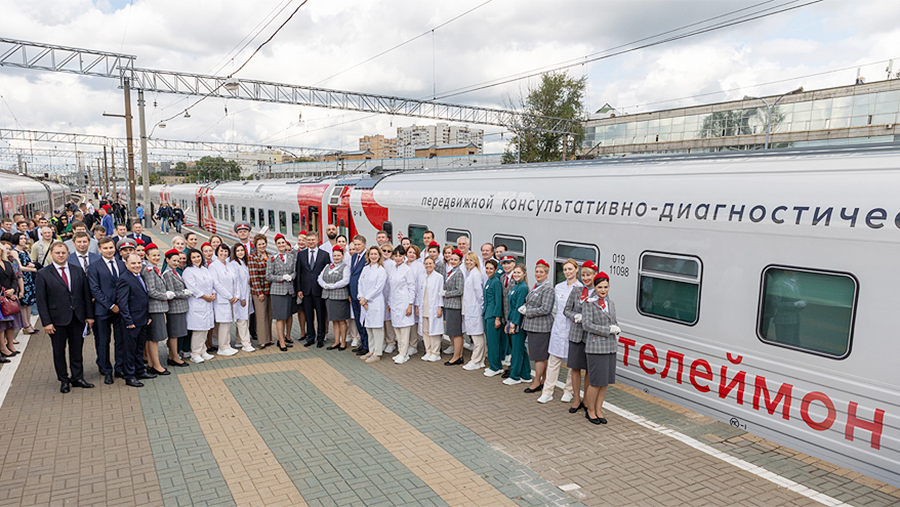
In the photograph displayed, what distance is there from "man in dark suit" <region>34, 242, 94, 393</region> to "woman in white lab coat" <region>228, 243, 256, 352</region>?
214cm

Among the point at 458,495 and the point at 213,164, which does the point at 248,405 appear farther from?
the point at 213,164

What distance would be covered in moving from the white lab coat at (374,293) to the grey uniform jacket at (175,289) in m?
2.68

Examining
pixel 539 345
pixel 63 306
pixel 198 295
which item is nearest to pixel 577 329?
pixel 539 345

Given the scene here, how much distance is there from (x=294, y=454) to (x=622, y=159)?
576cm

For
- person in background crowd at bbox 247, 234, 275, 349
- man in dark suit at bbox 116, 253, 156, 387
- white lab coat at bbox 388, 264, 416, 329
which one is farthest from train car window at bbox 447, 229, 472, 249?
man in dark suit at bbox 116, 253, 156, 387

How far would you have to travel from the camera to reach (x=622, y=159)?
308 inches

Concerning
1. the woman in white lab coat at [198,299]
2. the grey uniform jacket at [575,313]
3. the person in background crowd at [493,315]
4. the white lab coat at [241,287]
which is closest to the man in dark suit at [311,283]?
the white lab coat at [241,287]

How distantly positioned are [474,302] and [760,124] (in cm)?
4901

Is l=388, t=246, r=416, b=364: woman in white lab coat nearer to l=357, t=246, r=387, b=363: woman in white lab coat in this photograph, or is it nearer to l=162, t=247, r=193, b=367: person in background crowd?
l=357, t=246, r=387, b=363: woman in white lab coat

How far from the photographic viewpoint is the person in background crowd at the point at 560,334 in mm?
6797

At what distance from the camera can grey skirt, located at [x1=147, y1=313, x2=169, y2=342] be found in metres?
7.77


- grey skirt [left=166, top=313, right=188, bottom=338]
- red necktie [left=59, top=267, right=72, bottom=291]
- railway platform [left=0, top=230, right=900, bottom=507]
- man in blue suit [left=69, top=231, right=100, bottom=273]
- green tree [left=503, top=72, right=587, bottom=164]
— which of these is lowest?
railway platform [left=0, top=230, right=900, bottom=507]

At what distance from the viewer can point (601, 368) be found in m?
6.26

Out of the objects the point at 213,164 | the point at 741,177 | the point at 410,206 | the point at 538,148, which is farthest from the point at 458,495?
the point at 213,164
